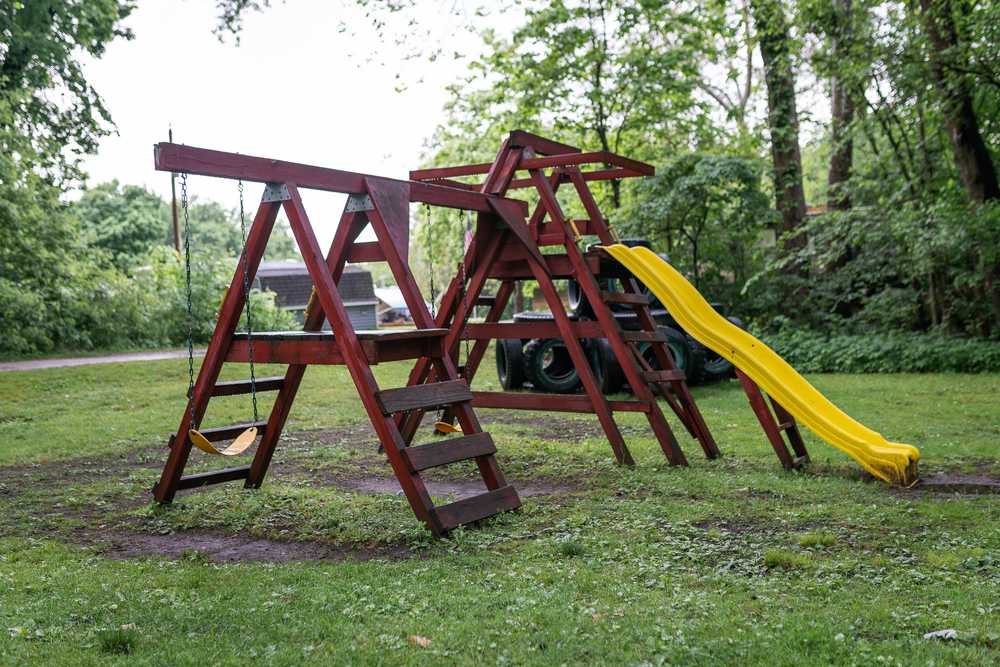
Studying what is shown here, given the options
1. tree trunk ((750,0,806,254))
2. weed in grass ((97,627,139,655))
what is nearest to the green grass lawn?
weed in grass ((97,627,139,655))

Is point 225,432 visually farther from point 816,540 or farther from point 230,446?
point 816,540

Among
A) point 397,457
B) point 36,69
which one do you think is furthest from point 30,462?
point 36,69

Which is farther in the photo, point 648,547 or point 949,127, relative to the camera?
point 949,127

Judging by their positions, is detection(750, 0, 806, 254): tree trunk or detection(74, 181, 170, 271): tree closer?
detection(750, 0, 806, 254): tree trunk

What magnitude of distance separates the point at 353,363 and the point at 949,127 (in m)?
12.7

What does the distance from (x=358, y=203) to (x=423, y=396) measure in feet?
4.84

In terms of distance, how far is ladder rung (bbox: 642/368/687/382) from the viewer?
789cm

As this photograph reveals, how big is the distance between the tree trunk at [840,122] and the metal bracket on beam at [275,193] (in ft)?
38.6

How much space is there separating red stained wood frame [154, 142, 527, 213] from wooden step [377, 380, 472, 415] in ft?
4.78

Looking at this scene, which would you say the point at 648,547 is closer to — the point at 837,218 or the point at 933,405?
the point at 933,405

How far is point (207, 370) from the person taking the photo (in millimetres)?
6352

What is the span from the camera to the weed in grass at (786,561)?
15.4 ft

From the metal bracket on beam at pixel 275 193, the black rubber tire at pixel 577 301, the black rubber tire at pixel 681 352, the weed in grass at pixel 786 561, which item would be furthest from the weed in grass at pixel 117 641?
the black rubber tire at pixel 681 352

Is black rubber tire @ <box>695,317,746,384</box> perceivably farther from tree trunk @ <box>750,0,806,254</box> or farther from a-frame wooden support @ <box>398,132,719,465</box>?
a-frame wooden support @ <box>398,132,719,465</box>
